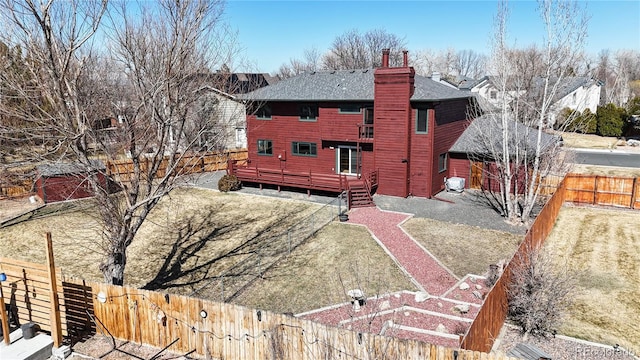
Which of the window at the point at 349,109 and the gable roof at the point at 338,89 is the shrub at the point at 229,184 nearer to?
the gable roof at the point at 338,89

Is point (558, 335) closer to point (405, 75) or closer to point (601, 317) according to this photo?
point (601, 317)

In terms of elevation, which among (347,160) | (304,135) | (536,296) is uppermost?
(304,135)

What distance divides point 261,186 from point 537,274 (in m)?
18.8

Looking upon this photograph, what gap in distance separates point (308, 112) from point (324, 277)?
49.4 feet

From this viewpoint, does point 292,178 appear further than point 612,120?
No

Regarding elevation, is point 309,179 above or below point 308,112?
below

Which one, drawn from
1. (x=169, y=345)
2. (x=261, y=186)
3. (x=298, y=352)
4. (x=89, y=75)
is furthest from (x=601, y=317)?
(x=89, y=75)

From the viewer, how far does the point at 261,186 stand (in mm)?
27812

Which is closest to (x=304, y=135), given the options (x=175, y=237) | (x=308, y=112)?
(x=308, y=112)

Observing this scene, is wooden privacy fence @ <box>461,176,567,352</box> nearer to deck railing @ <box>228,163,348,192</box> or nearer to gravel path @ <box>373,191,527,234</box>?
gravel path @ <box>373,191,527,234</box>

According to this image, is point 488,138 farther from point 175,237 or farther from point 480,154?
point 175,237

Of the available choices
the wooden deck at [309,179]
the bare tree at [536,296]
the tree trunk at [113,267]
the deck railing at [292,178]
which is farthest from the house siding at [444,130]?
the tree trunk at [113,267]

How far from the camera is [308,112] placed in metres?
28.2

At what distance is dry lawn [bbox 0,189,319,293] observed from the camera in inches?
644
